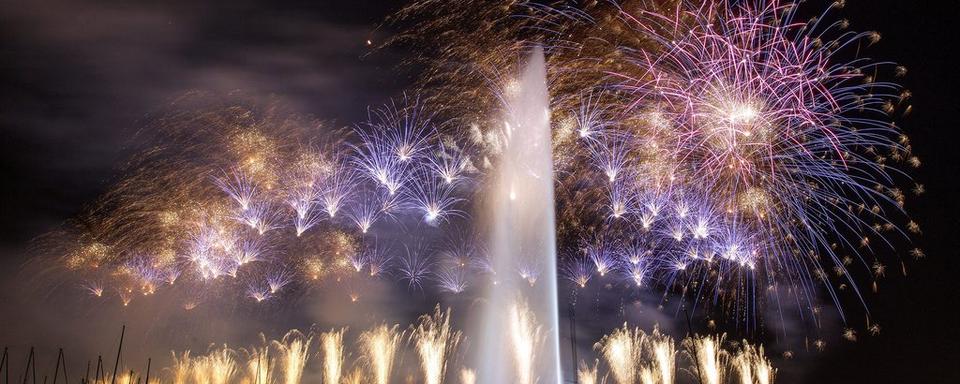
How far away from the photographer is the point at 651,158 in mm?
21000

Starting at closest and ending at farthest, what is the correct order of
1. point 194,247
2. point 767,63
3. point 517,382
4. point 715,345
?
point 767,63 → point 194,247 → point 517,382 → point 715,345

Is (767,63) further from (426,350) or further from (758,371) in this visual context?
(758,371)

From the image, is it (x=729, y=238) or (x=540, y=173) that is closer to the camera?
(x=729, y=238)

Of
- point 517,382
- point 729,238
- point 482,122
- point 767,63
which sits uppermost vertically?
point 482,122

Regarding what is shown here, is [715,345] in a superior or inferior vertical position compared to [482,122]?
inferior

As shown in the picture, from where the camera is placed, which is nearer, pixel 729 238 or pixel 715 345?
pixel 729 238

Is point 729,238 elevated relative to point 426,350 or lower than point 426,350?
elevated

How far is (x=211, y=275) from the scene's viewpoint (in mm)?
29344

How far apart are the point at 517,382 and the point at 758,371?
16.0m

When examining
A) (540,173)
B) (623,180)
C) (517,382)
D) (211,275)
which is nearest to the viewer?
(623,180)

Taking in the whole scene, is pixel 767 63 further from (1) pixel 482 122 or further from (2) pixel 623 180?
(1) pixel 482 122

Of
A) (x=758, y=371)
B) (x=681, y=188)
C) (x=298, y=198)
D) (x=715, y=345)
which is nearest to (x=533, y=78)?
(x=681, y=188)

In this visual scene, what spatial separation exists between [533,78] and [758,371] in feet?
88.3

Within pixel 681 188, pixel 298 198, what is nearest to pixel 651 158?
pixel 681 188
